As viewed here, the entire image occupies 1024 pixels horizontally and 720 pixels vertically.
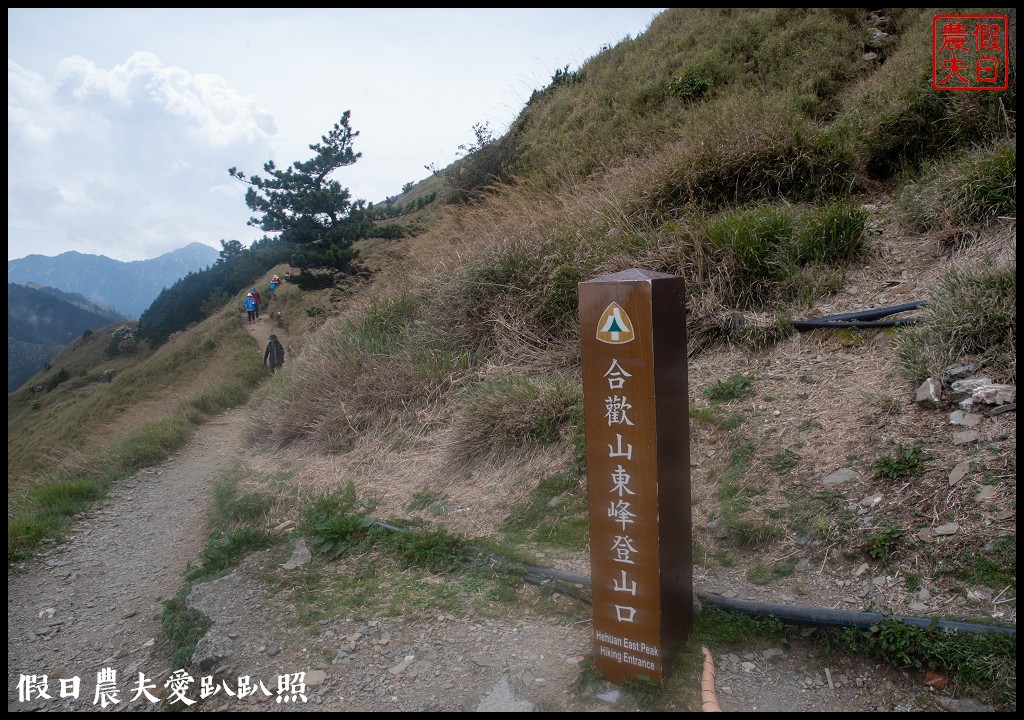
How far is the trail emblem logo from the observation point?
243 centimetres

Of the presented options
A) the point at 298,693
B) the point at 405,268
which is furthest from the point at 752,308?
the point at 405,268

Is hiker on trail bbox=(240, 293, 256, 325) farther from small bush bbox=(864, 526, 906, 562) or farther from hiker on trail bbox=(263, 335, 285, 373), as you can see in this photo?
small bush bbox=(864, 526, 906, 562)

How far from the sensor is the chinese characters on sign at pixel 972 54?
21.1 feet

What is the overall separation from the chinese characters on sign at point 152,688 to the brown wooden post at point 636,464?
1.57 meters

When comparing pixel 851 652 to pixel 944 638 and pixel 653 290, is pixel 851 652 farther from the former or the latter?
pixel 653 290

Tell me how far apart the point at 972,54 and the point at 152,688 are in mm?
9458

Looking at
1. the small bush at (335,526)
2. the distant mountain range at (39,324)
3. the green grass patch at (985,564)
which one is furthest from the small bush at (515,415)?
the distant mountain range at (39,324)

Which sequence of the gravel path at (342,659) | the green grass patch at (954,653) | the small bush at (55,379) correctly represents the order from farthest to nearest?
the small bush at (55,379) → the gravel path at (342,659) → the green grass patch at (954,653)

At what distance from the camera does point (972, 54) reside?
693 centimetres

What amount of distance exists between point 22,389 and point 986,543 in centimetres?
2931

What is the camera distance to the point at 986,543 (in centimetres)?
284

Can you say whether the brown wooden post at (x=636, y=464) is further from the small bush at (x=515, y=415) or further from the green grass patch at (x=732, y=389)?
the small bush at (x=515, y=415)

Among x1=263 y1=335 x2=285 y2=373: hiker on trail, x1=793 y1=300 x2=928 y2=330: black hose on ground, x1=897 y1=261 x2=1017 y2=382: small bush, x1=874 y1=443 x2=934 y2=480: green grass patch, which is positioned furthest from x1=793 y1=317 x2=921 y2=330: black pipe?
x1=263 y1=335 x2=285 y2=373: hiker on trail

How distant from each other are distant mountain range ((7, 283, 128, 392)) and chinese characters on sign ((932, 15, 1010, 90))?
1804 centimetres
